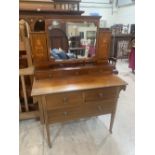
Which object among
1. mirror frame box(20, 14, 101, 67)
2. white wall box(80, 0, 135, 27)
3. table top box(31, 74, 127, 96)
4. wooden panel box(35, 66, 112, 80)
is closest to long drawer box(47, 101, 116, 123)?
Answer: table top box(31, 74, 127, 96)

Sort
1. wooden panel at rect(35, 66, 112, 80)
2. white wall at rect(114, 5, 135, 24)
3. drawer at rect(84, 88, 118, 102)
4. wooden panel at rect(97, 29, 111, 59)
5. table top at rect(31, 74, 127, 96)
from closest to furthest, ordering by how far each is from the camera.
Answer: table top at rect(31, 74, 127, 96)
drawer at rect(84, 88, 118, 102)
wooden panel at rect(35, 66, 112, 80)
wooden panel at rect(97, 29, 111, 59)
white wall at rect(114, 5, 135, 24)

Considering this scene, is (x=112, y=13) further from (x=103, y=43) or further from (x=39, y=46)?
(x=39, y=46)

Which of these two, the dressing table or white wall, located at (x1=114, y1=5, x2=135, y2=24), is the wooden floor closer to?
the dressing table

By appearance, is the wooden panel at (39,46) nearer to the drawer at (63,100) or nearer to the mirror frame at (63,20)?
the mirror frame at (63,20)

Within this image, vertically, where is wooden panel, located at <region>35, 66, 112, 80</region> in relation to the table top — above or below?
above

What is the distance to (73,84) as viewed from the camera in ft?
5.49

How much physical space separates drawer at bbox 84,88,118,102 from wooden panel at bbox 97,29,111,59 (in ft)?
1.47

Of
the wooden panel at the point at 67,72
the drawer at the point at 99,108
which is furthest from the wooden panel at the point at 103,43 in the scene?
the drawer at the point at 99,108

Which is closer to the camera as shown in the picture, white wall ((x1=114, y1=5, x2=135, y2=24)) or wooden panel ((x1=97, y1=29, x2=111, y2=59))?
wooden panel ((x1=97, y1=29, x2=111, y2=59))

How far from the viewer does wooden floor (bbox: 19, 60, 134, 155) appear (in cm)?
175

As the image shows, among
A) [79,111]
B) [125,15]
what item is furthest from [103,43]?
[125,15]

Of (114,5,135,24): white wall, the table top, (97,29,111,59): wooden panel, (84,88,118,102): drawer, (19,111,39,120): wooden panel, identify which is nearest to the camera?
the table top
